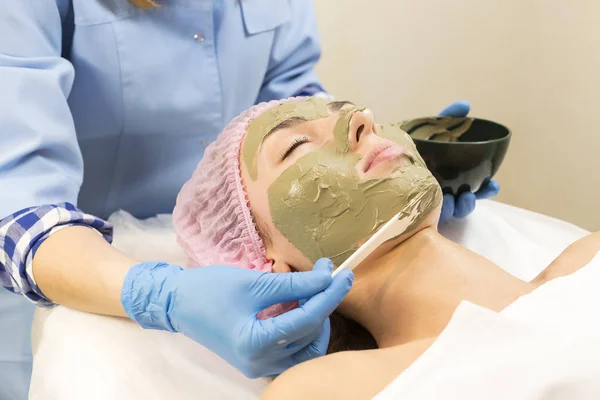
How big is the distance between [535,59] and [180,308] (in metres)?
1.72

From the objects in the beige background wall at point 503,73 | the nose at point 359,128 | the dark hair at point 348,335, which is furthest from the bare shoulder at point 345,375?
the beige background wall at point 503,73

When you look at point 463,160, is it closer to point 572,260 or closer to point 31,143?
point 572,260

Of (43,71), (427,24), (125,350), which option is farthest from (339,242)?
(427,24)

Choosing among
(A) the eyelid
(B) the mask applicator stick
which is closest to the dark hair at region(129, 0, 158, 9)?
(A) the eyelid

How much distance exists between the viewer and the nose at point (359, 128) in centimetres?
95

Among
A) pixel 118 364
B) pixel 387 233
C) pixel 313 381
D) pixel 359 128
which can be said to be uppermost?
pixel 359 128

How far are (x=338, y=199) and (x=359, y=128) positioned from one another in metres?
0.15

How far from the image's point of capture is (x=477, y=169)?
3.84 ft

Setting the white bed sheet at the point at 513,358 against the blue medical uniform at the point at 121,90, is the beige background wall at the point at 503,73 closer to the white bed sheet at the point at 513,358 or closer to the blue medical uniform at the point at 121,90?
the blue medical uniform at the point at 121,90

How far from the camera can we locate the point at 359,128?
3.18 ft

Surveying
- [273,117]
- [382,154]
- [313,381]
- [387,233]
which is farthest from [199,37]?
[313,381]

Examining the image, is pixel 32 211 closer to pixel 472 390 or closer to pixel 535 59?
pixel 472 390

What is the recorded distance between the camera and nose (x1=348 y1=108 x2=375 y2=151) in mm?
951

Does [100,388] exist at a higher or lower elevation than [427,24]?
lower
